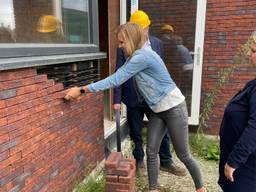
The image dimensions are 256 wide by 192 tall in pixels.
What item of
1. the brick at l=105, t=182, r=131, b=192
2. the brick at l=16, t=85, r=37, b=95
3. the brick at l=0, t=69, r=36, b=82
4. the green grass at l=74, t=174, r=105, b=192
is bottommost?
the green grass at l=74, t=174, r=105, b=192

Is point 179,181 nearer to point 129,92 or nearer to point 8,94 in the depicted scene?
point 129,92

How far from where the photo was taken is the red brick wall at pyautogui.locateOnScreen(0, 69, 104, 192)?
1783mm

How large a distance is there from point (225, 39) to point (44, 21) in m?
2.96

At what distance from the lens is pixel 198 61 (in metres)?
4.31

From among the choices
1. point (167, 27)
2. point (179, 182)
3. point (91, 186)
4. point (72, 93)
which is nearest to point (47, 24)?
point (72, 93)

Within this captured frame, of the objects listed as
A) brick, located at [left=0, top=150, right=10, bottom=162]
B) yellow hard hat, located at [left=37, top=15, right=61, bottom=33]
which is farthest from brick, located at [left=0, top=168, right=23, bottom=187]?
yellow hard hat, located at [left=37, top=15, right=61, bottom=33]

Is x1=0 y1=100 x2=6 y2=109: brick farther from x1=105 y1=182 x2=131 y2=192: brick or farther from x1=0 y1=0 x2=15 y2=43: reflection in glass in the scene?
x1=105 y1=182 x2=131 y2=192: brick

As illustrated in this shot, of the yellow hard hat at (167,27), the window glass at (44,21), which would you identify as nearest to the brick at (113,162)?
the window glass at (44,21)

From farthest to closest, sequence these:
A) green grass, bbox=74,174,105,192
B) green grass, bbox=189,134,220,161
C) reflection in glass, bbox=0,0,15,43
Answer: green grass, bbox=189,134,220,161, green grass, bbox=74,174,105,192, reflection in glass, bbox=0,0,15,43

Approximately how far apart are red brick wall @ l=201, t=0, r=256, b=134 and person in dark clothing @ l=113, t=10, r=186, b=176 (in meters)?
1.38

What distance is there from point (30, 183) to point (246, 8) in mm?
3738

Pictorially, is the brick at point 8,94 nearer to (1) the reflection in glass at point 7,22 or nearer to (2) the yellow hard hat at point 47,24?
(1) the reflection in glass at point 7,22

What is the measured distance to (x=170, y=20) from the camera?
4.39 m

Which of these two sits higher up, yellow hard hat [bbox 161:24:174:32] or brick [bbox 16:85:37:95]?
yellow hard hat [bbox 161:24:174:32]
